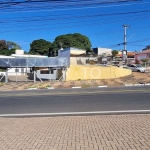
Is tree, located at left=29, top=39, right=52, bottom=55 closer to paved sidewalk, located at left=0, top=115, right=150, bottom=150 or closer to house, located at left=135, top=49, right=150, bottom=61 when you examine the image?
house, located at left=135, top=49, right=150, bottom=61

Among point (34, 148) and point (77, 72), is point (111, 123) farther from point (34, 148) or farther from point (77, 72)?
point (77, 72)

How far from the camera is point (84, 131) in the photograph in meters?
5.57

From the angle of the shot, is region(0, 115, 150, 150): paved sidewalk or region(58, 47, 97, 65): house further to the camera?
region(58, 47, 97, 65): house

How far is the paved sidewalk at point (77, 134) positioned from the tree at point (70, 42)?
72579mm

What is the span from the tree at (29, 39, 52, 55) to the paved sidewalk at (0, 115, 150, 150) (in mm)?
74904

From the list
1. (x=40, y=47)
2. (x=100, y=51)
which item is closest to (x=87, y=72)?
(x=40, y=47)

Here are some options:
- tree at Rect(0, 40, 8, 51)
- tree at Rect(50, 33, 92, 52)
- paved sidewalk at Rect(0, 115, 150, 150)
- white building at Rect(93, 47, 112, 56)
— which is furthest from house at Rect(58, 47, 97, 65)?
tree at Rect(0, 40, 8, 51)

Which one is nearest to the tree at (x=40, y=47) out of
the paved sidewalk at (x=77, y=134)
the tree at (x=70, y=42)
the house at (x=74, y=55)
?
the tree at (x=70, y=42)

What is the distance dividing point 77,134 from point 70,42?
249 ft

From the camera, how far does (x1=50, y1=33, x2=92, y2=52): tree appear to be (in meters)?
80.3

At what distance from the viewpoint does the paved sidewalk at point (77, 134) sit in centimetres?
443

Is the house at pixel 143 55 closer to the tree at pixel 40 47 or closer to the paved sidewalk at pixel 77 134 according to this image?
the tree at pixel 40 47

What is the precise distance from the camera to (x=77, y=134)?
17.4ft

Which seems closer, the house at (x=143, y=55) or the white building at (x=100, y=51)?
the house at (x=143, y=55)
